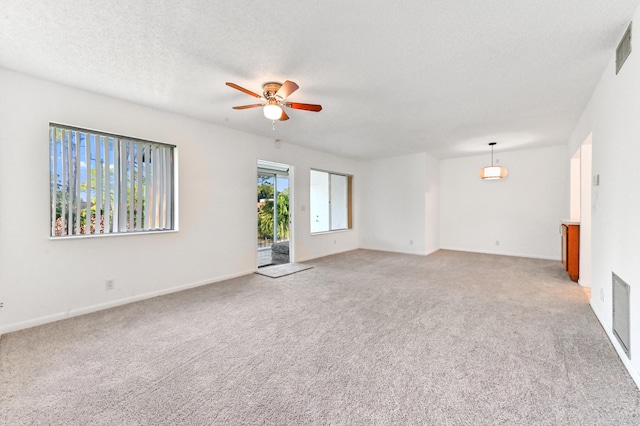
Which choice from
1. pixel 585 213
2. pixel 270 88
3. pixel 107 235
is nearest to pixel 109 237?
pixel 107 235

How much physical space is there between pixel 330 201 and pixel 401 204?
1.82 meters

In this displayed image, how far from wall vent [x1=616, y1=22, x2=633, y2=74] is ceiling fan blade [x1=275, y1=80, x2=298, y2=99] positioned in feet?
8.23

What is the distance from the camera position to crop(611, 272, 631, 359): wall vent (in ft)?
6.70

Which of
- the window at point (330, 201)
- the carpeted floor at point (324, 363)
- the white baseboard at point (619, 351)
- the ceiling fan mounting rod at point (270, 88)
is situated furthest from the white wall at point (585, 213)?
the window at point (330, 201)

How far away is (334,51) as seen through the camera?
92.4 inches

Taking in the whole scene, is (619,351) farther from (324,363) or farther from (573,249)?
(573,249)

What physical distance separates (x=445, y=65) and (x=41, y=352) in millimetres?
4268

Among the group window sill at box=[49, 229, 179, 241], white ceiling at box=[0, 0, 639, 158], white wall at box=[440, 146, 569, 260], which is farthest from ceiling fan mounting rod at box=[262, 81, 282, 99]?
white wall at box=[440, 146, 569, 260]

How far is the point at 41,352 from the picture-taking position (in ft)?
7.45

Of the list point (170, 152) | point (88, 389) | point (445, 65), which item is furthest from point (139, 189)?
point (445, 65)

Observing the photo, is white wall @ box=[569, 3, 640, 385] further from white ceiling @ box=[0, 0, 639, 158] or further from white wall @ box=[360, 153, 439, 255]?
white wall @ box=[360, 153, 439, 255]

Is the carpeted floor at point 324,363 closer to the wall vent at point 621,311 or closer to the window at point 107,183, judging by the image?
the wall vent at point 621,311

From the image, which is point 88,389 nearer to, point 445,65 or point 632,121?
point 445,65

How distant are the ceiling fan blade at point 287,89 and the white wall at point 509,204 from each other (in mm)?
5893
